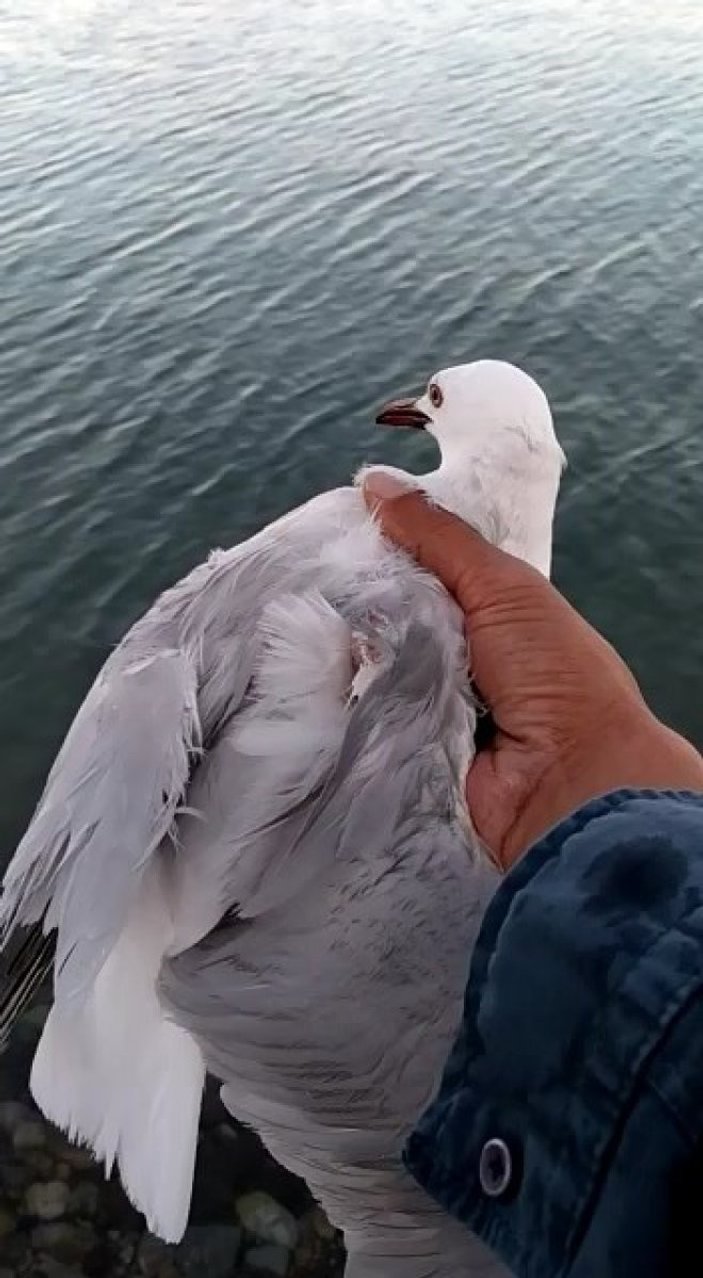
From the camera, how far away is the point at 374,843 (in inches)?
82.4

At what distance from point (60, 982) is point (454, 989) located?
2.25ft

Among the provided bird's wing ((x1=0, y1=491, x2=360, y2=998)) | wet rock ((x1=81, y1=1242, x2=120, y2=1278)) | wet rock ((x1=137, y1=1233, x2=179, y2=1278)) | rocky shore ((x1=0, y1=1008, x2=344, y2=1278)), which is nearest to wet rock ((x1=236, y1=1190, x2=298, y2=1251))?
rocky shore ((x1=0, y1=1008, x2=344, y2=1278))

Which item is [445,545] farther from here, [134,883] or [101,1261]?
[101,1261]

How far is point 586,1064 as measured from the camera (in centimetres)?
130

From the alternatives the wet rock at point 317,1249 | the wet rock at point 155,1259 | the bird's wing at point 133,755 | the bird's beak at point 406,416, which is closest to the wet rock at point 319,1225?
the wet rock at point 317,1249

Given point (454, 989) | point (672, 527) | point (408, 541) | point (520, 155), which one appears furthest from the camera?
point (520, 155)

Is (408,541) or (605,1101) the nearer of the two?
(605,1101)

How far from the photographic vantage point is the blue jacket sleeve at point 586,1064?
47.3 inches

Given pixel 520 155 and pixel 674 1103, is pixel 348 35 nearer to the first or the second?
pixel 520 155

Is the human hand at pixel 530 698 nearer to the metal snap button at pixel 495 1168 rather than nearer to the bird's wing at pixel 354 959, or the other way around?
the bird's wing at pixel 354 959

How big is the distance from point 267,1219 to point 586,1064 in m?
3.69

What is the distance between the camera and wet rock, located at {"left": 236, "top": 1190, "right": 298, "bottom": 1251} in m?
4.45

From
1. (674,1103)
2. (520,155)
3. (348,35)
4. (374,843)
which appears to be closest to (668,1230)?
A: (674,1103)

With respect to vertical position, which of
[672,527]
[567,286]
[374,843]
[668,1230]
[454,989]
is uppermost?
[668,1230]
